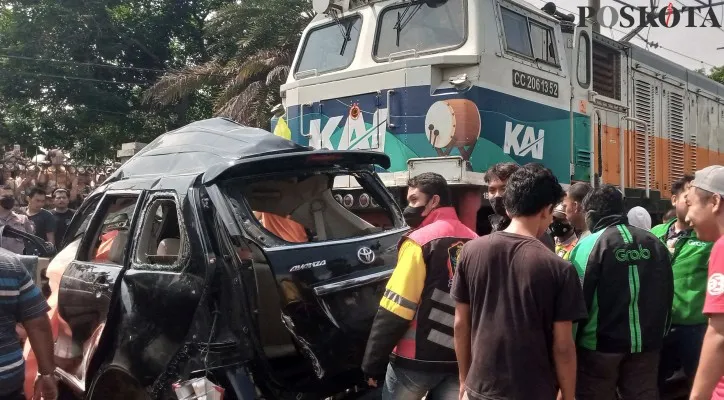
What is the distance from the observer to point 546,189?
9.30 feet

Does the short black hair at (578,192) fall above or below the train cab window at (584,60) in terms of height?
below

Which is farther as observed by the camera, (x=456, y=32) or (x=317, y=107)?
(x=317, y=107)

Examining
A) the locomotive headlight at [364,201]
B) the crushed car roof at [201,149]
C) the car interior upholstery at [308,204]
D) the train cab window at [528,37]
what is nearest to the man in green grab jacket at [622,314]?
the car interior upholstery at [308,204]

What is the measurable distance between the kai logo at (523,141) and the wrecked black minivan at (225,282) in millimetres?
2932

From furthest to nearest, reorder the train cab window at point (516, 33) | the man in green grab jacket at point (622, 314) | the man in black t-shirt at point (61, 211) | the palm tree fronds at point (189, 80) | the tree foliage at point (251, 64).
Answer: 1. the palm tree fronds at point (189, 80)
2. the tree foliage at point (251, 64)
3. the man in black t-shirt at point (61, 211)
4. the train cab window at point (516, 33)
5. the man in green grab jacket at point (622, 314)

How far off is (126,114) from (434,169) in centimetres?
2022

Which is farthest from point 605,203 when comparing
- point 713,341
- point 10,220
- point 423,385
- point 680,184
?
point 10,220

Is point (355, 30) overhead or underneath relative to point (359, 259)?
overhead

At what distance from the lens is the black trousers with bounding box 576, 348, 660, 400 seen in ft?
10.4

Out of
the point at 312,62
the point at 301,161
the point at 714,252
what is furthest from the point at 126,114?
the point at 714,252

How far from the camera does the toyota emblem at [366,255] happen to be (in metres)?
3.71

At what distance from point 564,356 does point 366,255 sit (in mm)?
1365

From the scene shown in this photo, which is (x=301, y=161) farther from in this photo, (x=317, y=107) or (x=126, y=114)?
(x=126, y=114)

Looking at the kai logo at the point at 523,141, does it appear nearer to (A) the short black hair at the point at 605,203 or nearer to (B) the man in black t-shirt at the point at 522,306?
(A) the short black hair at the point at 605,203
